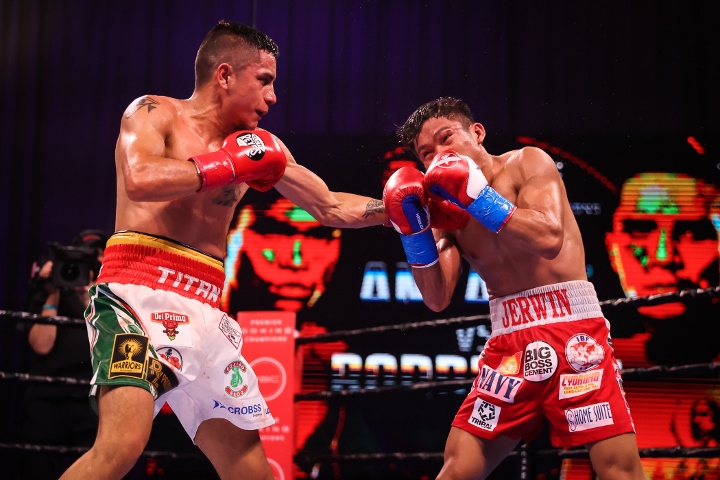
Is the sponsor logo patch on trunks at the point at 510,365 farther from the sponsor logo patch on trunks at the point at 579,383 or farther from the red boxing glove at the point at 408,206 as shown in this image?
the red boxing glove at the point at 408,206

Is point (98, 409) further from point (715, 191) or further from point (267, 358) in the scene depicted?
point (715, 191)

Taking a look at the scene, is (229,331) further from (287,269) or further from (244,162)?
(287,269)

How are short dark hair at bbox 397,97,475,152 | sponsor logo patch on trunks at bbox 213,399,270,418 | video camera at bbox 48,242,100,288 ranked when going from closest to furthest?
1. sponsor logo patch on trunks at bbox 213,399,270,418
2. short dark hair at bbox 397,97,475,152
3. video camera at bbox 48,242,100,288

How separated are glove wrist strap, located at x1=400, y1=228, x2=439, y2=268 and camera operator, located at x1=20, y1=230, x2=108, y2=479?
1.98m

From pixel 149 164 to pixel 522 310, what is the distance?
1190mm

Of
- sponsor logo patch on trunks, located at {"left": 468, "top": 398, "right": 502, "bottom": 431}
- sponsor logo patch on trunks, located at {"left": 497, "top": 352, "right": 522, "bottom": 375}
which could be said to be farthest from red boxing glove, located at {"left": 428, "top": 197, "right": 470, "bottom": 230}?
sponsor logo patch on trunks, located at {"left": 468, "top": 398, "right": 502, "bottom": 431}

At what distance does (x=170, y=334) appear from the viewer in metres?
2.01

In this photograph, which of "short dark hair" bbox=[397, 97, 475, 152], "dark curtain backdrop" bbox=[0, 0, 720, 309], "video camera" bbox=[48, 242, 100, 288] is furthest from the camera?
"dark curtain backdrop" bbox=[0, 0, 720, 309]

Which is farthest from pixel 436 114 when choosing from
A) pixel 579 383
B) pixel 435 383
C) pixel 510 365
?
pixel 435 383

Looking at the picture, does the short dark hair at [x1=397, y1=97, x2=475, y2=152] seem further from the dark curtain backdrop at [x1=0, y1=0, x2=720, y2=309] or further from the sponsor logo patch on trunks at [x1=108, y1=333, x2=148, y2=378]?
the dark curtain backdrop at [x1=0, y1=0, x2=720, y2=309]

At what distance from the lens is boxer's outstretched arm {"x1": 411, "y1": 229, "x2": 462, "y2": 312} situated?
2.45m

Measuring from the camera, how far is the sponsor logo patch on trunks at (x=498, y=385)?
2234 mm

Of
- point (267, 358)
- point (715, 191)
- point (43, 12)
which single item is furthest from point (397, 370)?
point (43, 12)

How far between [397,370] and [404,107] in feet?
5.64
